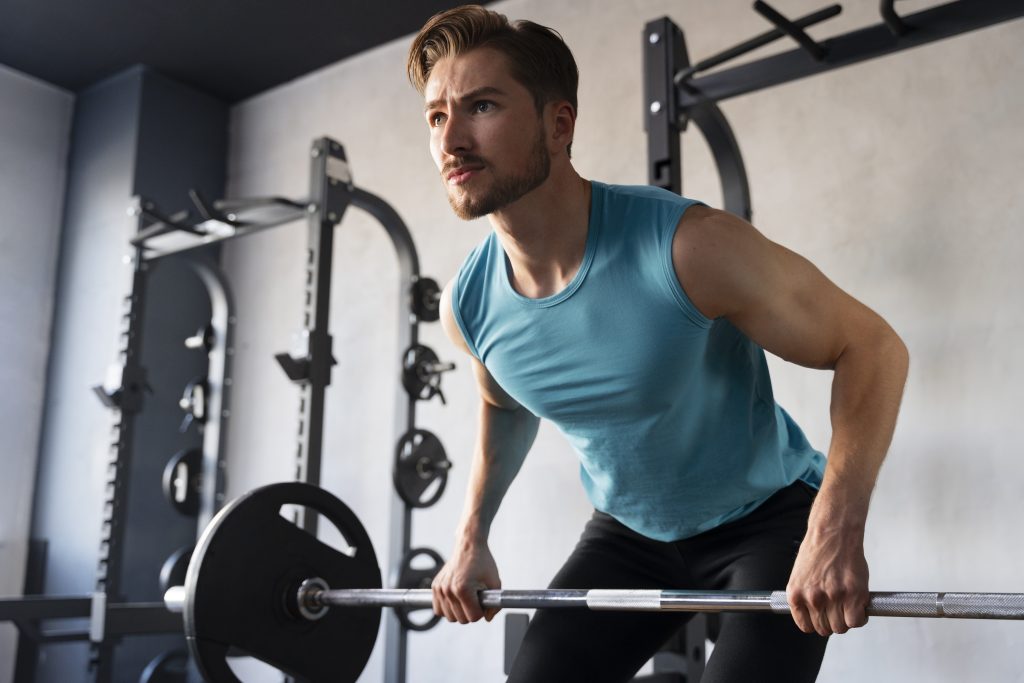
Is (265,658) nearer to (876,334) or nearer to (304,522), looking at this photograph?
(304,522)

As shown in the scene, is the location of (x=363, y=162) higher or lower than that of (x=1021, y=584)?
higher

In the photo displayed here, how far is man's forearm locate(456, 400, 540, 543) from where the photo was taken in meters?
1.59

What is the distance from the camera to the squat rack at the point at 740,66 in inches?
78.5

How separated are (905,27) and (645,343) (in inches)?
46.8

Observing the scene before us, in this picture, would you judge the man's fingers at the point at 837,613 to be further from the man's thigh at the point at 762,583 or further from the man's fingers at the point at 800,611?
the man's thigh at the point at 762,583

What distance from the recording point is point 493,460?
1627mm

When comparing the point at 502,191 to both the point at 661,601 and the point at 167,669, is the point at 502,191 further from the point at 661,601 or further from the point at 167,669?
the point at 167,669

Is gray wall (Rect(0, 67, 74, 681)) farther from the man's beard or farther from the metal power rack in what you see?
the man's beard

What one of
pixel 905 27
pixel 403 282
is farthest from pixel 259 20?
pixel 905 27

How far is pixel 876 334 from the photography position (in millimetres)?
1220

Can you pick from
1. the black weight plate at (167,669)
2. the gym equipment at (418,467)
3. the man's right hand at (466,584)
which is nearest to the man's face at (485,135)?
the man's right hand at (466,584)

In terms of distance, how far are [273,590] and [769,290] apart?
1017 millimetres

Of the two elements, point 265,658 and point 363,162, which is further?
point 363,162

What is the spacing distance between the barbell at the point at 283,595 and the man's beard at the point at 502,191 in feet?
1.82
